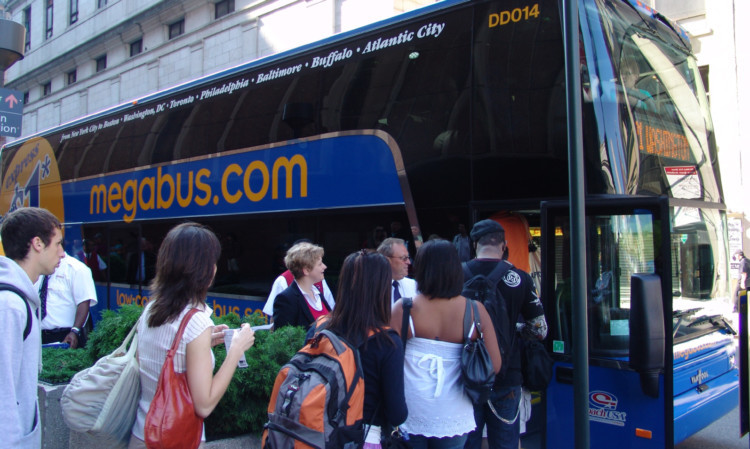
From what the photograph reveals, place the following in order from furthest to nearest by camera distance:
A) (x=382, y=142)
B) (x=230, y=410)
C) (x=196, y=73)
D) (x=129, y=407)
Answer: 1. (x=196, y=73)
2. (x=382, y=142)
3. (x=230, y=410)
4. (x=129, y=407)

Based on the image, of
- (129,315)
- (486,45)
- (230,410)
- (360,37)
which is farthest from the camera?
(360,37)

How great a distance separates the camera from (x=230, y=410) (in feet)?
12.2

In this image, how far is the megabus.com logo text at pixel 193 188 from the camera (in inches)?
266

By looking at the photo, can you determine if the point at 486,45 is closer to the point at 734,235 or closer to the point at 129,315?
the point at 129,315

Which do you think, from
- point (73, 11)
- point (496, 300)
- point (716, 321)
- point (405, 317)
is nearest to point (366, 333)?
point (405, 317)

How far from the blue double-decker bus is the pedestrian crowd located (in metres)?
0.69

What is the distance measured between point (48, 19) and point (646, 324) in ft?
126

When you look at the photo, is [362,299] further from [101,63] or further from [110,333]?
[101,63]

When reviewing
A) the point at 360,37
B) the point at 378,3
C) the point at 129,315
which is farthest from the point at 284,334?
the point at 378,3

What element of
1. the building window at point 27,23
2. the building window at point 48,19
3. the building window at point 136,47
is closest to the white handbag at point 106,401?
the building window at point 136,47

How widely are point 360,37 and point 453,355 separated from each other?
13.4 feet

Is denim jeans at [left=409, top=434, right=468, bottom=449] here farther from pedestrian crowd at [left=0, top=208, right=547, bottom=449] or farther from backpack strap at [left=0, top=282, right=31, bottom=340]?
backpack strap at [left=0, top=282, right=31, bottom=340]

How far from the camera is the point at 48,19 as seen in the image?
34.2 meters

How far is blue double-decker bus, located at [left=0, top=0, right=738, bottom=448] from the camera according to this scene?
414 centimetres
